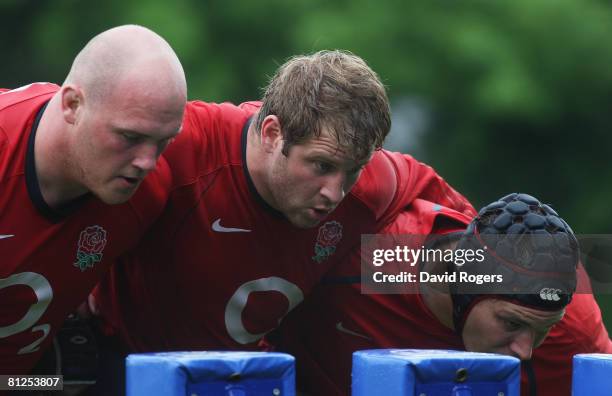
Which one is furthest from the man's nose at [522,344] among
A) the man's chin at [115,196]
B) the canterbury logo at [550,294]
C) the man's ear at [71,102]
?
the man's ear at [71,102]

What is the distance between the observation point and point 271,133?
2.53 metres

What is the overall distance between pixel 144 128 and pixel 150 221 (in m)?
0.34

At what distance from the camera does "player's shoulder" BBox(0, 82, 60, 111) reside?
2.39 meters

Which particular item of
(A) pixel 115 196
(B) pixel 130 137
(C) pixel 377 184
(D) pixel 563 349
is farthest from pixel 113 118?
(D) pixel 563 349

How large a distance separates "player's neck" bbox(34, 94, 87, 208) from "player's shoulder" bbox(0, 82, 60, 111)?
0.31 ft

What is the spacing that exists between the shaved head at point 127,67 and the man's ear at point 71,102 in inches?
0.5

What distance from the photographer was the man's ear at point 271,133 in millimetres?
2518

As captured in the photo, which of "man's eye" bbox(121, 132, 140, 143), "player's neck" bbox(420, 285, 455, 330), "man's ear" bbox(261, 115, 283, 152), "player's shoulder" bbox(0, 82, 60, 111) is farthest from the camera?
"player's neck" bbox(420, 285, 455, 330)

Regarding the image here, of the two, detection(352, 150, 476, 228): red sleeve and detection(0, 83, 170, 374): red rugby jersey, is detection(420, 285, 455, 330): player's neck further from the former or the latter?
detection(0, 83, 170, 374): red rugby jersey

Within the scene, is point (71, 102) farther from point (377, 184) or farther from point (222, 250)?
point (377, 184)

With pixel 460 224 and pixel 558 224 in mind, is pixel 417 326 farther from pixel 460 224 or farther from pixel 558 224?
pixel 558 224

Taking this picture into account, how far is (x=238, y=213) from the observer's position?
2.60m

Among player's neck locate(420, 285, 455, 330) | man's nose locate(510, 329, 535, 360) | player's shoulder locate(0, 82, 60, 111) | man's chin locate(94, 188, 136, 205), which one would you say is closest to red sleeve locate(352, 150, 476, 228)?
player's neck locate(420, 285, 455, 330)

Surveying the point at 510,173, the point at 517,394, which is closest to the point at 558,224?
the point at 517,394
